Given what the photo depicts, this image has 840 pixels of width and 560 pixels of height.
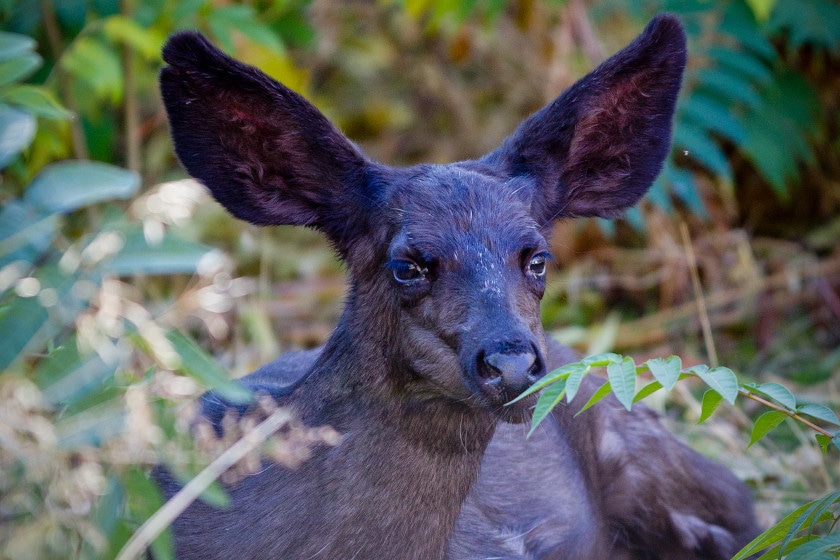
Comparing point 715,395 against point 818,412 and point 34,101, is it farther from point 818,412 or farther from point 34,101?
point 34,101

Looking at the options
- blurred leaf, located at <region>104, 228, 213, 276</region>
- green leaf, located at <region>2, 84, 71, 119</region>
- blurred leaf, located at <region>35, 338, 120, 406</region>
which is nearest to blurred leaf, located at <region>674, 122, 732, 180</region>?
green leaf, located at <region>2, 84, 71, 119</region>

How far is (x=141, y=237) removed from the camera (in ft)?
9.00

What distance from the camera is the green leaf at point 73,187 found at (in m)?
2.75

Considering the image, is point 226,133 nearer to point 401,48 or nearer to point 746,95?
point 746,95

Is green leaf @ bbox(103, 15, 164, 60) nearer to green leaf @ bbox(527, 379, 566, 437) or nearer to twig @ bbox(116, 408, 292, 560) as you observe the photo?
twig @ bbox(116, 408, 292, 560)

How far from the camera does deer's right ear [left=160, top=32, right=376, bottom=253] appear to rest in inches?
159

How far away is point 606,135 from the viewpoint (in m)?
4.56

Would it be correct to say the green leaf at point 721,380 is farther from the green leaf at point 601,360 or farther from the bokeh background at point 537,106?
the bokeh background at point 537,106

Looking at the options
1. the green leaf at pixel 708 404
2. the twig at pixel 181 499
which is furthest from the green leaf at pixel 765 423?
the twig at pixel 181 499

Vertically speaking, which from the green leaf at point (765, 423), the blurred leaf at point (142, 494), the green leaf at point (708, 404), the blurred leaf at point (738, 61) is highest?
the green leaf at point (708, 404)

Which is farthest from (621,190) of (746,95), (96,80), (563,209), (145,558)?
(746,95)

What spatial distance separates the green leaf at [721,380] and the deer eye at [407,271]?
962 millimetres

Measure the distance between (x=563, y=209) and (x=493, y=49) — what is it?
18.6 feet

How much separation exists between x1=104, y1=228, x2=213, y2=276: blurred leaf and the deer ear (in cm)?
182
